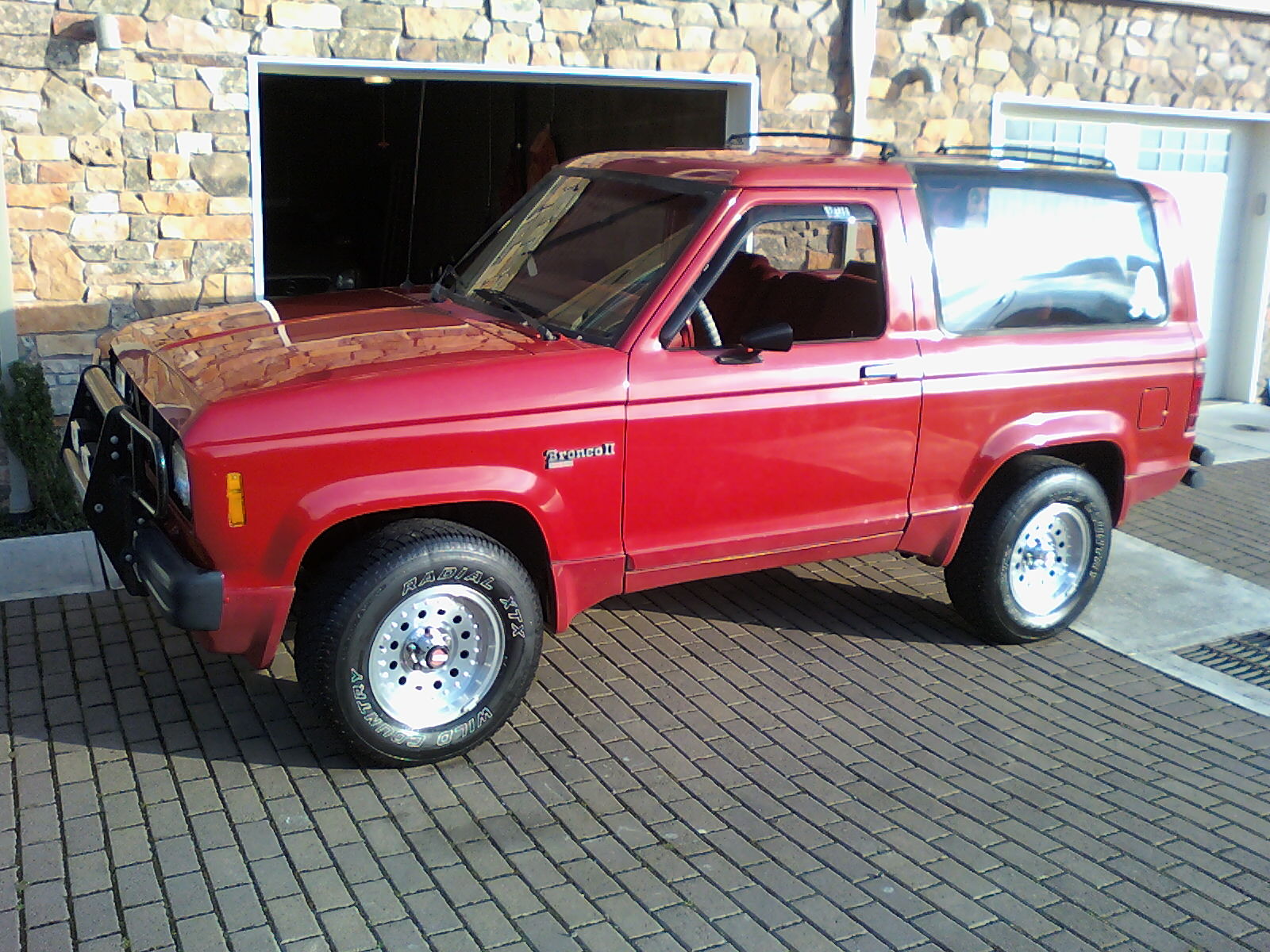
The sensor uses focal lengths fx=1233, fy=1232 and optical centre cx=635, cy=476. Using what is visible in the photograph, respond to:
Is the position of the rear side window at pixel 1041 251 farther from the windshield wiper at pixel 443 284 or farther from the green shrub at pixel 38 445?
the green shrub at pixel 38 445

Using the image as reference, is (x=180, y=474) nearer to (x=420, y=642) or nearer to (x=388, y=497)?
(x=388, y=497)

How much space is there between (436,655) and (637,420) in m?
1.11

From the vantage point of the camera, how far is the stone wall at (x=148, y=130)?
653 cm

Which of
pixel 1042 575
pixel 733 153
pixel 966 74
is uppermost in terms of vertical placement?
pixel 966 74

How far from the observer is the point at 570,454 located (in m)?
4.42

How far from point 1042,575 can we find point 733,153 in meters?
2.43

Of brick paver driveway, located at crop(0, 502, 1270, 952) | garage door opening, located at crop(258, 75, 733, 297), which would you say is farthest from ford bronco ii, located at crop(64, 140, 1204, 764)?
garage door opening, located at crop(258, 75, 733, 297)

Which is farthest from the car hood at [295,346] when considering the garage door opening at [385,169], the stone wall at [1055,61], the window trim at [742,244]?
the garage door opening at [385,169]

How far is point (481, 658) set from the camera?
4492 mm

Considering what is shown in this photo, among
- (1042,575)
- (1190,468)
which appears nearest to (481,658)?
(1042,575)

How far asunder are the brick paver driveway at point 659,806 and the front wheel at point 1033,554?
20 centimetres

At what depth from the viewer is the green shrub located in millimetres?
6602

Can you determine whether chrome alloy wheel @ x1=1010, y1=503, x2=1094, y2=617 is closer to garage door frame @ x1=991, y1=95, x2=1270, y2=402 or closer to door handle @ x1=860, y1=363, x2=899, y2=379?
door handle @ x1=860, y1=363, x2=899, y2=379

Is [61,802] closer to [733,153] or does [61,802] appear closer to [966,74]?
[733,153]
